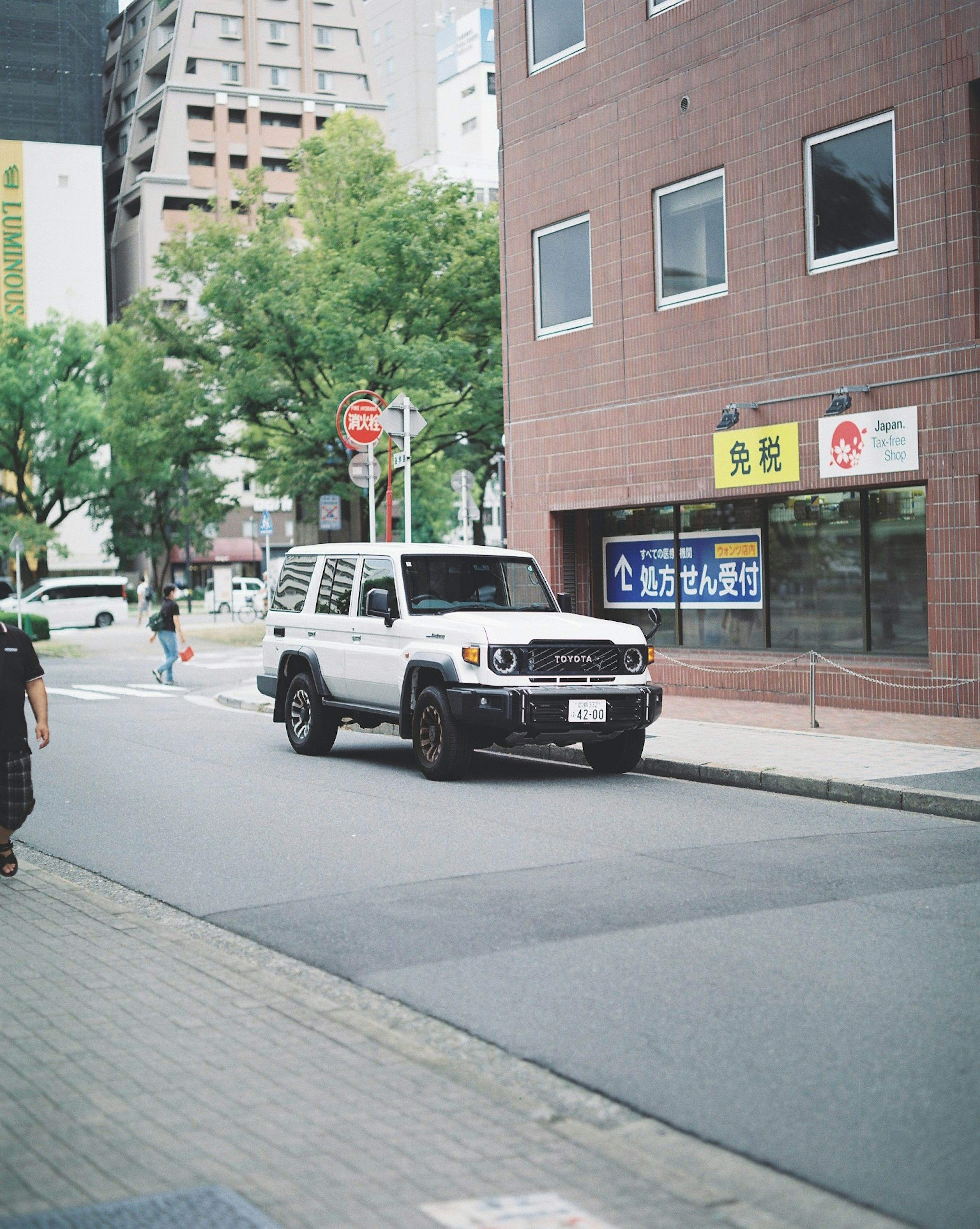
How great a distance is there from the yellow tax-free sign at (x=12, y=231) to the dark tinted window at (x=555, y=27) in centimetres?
6817

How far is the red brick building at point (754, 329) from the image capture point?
14820mm

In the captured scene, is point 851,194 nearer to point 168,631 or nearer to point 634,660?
point 634,660

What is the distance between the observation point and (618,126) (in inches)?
745

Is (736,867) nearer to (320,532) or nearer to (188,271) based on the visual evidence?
(188,271)

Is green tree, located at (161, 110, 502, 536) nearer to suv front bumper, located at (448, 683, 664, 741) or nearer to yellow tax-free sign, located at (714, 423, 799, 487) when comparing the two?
yellow tax-free sign, located at (714, 423, 799, 487)

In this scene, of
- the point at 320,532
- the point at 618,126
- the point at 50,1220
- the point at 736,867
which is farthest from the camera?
the point at 320,532

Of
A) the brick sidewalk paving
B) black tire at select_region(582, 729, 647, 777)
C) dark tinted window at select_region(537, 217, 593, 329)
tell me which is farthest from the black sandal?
dark tinted window at select_region(537, 217, 593, 329)

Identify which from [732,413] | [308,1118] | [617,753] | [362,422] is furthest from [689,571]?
[308,1118]

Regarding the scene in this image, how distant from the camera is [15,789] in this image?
7980 millimetres

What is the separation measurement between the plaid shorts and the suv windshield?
5.28 metres

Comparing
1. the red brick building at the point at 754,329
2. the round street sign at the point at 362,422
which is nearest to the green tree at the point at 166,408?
the red brick building at the point at 754,329

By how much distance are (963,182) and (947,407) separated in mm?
2177

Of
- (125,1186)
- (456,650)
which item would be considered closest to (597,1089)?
(125,1186)

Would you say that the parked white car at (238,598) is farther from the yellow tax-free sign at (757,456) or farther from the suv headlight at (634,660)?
the suv headlight at (634,660)
